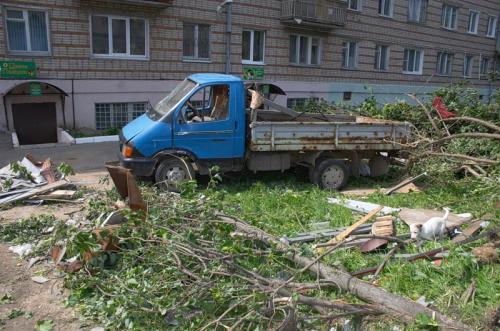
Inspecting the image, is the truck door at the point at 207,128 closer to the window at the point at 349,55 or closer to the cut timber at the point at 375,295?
the cut timber at the point at 375,295

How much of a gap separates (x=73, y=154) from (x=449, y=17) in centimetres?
2487

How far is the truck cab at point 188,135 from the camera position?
8133 mm

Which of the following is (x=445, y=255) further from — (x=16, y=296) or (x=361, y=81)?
(x=361, y=81)

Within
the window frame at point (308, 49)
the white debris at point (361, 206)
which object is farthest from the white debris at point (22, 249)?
the window frame at point (308, 49)

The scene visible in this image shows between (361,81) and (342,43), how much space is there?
2310 millimetres

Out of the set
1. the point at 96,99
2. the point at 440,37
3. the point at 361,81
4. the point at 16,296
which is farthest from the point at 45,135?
the point at 440,37

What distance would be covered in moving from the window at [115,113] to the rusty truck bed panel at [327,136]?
832 cm

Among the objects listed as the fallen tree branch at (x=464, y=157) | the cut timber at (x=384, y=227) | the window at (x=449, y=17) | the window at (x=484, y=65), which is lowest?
the cut timber at (x=384, y=227)

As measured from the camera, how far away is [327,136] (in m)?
8.98

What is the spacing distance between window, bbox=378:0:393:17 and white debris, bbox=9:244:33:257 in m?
21.9

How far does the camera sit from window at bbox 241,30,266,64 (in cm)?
1819

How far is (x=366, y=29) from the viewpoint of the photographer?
74.2 ft

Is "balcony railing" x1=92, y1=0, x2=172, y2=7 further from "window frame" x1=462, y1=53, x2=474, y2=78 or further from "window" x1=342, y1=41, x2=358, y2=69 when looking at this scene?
"window frame" x1=462, y1=53, x2=474, y2=78

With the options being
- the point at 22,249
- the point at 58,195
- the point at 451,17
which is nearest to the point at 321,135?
the point at 58,195
